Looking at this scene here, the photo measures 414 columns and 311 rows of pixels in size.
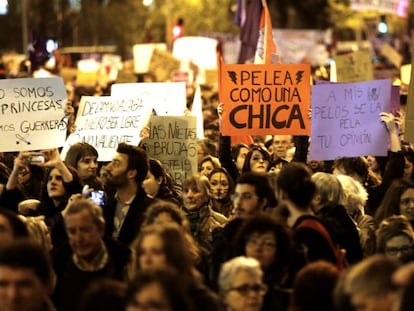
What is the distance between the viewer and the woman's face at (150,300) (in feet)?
19.7

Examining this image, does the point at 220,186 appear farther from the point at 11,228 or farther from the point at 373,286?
the point at 373,286

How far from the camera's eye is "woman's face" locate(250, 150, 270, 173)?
39.3 feet

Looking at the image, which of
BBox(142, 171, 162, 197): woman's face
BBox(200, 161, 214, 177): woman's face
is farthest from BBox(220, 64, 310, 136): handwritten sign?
BBox(142, 171, 162, 197): woman's face

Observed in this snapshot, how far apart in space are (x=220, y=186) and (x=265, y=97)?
80.1 inches

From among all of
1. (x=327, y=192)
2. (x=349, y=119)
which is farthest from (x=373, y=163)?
(x=327, y=192)

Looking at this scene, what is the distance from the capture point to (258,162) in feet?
39.5

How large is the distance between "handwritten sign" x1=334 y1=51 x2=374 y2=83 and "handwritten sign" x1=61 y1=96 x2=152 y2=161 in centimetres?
378

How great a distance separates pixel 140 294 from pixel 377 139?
20.2ft

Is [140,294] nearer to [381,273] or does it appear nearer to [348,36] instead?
[381,273]

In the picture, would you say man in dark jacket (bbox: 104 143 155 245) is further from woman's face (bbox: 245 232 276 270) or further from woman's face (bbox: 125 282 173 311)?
woman's face (bbox: 125 282 173 311)

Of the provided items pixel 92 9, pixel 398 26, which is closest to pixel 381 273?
pixel 92 9

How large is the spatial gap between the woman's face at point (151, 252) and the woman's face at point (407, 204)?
111 inches

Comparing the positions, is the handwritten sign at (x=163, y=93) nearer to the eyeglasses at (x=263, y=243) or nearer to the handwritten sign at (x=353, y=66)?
the handwritten sign at (x=353, y=66)

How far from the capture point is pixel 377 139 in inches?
472
